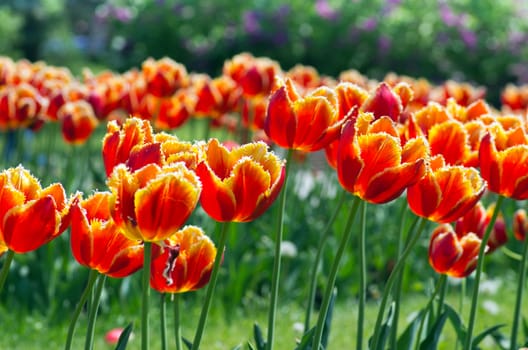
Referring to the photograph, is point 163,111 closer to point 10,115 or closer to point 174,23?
point 10,115

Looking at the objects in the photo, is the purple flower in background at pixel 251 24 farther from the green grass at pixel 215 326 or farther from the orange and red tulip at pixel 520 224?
the orange and red tulip at pixel 520 224

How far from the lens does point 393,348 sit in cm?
217

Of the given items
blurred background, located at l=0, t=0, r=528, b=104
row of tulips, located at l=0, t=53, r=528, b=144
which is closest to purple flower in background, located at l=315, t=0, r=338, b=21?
blurred background, located at l=0, t=0, r=528, b=104

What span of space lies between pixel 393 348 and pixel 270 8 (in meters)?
14.2

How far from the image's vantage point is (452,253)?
7.14ft

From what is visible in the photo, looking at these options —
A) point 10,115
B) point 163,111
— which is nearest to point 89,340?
point 10,115

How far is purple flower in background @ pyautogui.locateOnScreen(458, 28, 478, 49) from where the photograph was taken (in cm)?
1555

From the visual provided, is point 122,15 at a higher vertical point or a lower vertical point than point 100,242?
higher

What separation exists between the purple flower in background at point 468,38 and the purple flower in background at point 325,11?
2192 millimetres

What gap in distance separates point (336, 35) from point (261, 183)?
14.5 metres

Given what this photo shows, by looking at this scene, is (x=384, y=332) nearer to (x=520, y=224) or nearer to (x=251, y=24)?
(x=520, y=224)

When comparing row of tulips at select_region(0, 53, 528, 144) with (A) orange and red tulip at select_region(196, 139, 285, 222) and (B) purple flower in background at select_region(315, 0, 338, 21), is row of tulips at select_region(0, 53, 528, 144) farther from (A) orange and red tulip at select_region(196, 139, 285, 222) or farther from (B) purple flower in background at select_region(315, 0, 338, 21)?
(B) purple flower in background at select_region(315, 0, 338, 21)

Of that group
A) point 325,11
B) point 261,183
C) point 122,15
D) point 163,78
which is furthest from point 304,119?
point 122,15

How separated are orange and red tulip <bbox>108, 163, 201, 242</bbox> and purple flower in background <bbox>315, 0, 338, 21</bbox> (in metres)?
14.5
